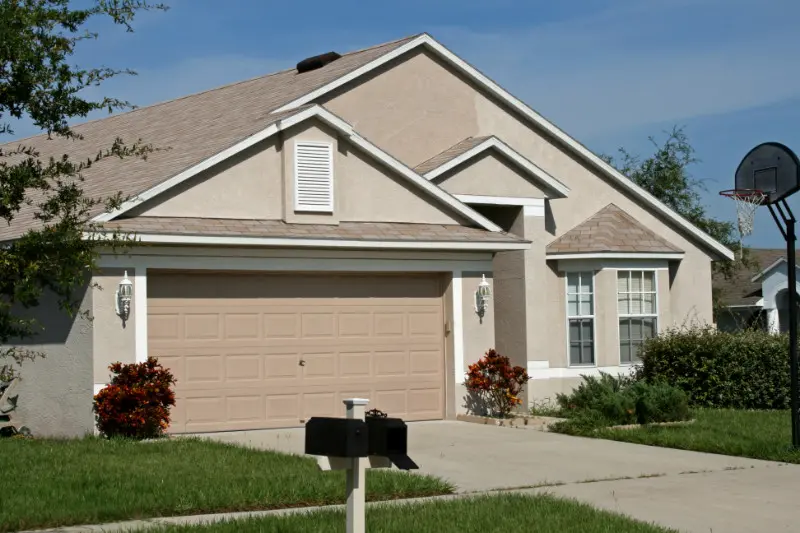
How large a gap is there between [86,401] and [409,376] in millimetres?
5124

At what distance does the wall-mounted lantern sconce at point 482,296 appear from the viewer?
18984mm

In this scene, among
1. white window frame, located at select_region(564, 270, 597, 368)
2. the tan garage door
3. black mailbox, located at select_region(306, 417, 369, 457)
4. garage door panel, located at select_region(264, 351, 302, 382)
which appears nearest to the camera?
black mailbox, located at select_region(306, 417, 369, 457)

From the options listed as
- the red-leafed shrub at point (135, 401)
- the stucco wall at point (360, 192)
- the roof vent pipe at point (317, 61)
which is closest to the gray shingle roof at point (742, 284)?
the roof vent pipe at point (317, 61)

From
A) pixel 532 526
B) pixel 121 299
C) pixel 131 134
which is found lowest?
pixel 532 526

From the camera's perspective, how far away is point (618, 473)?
1323 cm

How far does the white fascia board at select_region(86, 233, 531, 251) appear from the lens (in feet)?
52.7

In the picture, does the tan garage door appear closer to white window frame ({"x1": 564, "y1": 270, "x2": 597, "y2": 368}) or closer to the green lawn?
the green lawn

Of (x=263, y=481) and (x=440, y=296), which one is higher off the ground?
(x=440, y=296)

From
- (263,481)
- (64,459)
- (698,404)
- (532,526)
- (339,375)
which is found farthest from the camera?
(698,404)

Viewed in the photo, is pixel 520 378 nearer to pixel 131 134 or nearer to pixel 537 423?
pixel 537 423

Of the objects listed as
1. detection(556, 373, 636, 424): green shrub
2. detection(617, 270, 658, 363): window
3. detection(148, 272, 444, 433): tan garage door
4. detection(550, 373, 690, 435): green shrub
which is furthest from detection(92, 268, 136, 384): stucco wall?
detection(617, 270, 658, 363): window

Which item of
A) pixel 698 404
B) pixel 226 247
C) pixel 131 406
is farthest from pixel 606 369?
pixel 131 406

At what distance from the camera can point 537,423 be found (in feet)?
61.1

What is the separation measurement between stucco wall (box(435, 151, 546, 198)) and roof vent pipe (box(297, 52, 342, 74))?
3.69m
